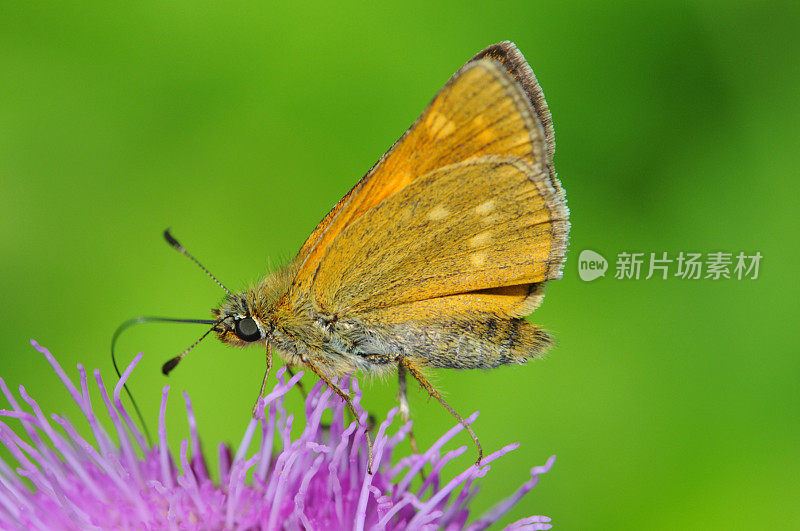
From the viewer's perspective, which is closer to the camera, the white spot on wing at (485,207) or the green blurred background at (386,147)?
the white spot on wing at (485,207)

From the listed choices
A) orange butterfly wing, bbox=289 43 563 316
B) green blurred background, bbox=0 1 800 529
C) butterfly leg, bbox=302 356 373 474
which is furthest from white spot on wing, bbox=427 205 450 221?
green blurred background, bbox=0 1 800 529

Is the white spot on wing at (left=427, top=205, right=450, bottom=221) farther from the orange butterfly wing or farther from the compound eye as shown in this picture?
the compound eye

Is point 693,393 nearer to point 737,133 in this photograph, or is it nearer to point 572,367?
point 572,367

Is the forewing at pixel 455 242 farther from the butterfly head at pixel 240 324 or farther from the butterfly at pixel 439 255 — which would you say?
the butterfly head at pixel 240 324

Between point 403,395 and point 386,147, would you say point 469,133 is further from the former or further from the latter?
point 386,147

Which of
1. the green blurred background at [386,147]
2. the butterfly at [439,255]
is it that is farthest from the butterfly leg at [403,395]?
the green blurred background at [386,147]

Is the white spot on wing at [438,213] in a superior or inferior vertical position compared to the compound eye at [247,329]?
superior
